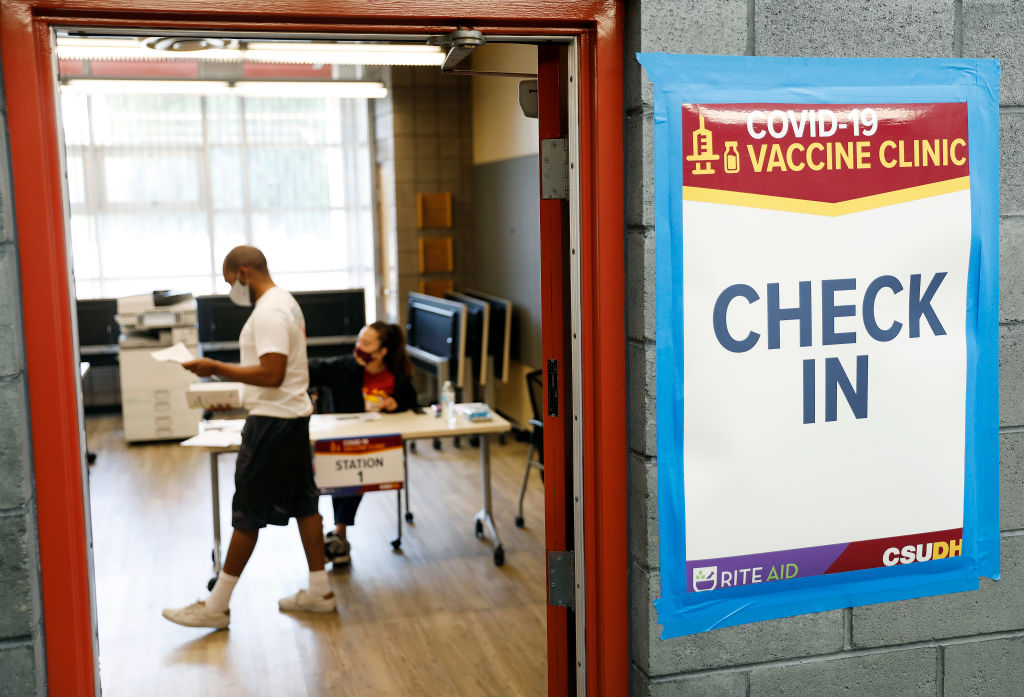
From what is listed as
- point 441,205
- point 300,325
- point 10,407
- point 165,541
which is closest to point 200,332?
point 441,205

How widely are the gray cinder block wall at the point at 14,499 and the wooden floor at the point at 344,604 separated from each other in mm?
1765

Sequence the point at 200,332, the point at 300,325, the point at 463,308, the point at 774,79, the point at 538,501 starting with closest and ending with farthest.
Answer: the point at 774,79, the point at 300,325, the point at 538,501, the point at 463,308, the point at 200,332

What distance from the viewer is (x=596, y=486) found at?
2500 mm

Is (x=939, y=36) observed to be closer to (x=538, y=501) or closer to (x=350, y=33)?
(x=350, y=33)

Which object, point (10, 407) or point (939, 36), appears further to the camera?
point (939, 36)

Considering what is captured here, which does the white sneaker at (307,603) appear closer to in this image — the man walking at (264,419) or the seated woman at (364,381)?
the man walking at (264,419)

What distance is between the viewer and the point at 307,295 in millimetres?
9039

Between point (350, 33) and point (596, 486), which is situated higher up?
point (350, 33)

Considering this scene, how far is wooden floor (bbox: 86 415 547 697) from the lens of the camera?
3947 mm

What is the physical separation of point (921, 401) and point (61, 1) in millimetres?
2185

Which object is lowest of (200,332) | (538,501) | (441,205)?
(538,501)

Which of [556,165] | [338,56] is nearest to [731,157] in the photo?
[556,165]

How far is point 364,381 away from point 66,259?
131 inches

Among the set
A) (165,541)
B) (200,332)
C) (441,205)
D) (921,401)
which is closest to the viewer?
(921,401)
